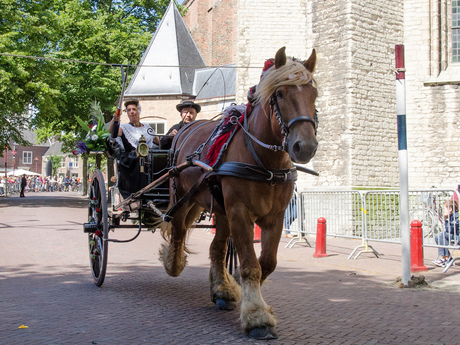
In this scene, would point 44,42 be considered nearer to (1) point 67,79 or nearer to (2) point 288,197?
(1) point 67,79

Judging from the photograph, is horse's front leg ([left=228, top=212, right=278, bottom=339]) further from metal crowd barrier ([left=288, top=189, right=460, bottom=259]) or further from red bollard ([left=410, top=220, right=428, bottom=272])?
metal crowd barrier ([left=288, top=189, right=460, bottom=259])

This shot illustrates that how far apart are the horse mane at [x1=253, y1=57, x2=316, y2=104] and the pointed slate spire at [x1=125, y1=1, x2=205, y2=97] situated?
24.3 meters

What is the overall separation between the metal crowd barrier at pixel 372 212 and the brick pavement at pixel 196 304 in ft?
1.93

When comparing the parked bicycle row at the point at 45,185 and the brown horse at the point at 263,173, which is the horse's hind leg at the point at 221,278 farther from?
the parked bicycle row at the point at 45,185

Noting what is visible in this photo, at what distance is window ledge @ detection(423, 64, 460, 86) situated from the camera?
589 inches

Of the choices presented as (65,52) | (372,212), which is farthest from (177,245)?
(65,52)

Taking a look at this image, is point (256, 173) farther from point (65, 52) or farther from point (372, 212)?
point (65, 52)

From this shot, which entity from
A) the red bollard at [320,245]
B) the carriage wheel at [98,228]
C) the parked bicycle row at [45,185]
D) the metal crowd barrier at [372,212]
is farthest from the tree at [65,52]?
the parked bicycle row at [45,185]

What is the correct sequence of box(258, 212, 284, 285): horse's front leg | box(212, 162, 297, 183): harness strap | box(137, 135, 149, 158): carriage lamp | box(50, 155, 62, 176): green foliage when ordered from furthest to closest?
box(50, 155, 62, 176): green foliage, box(137, 135, 149, 158): carriage lamp, box(258, 212, 284, 285): horse's front leg, box(212, 162, 297, 183): harness strap

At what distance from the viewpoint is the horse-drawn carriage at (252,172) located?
4.04 m

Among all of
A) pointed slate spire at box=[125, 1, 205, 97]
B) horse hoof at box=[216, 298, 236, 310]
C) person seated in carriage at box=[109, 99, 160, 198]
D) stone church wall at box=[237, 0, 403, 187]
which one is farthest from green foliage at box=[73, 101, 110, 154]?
pointed slate spire at box=[125, 1, 205, 97]

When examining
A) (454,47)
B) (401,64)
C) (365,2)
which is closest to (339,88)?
(365,2)

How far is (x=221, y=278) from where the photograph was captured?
17.7 feet

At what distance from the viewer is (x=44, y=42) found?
1043 inches
